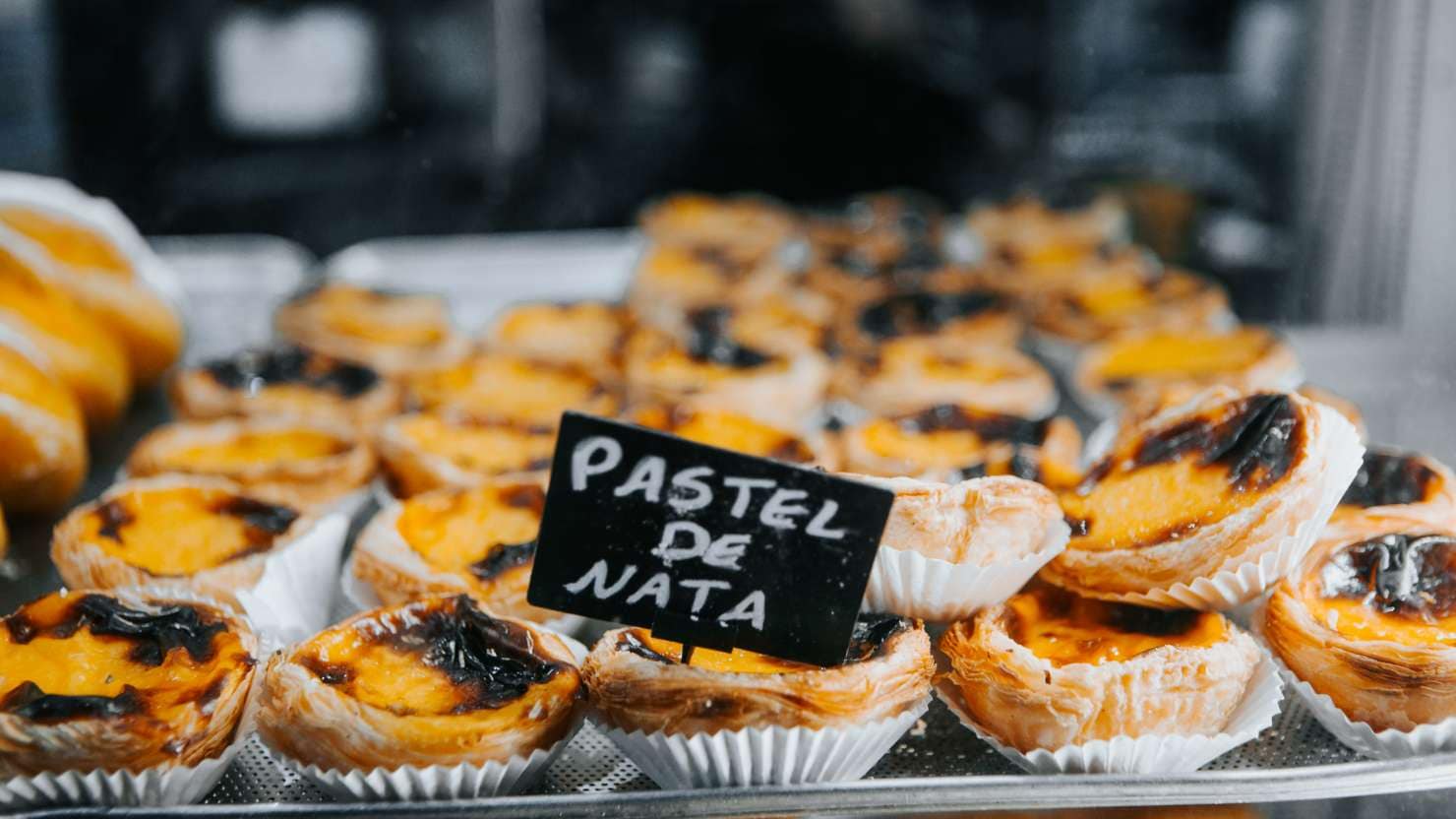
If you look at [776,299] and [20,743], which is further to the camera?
[776,299]

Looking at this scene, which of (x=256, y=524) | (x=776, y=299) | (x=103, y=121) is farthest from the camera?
(x=776, y=299)

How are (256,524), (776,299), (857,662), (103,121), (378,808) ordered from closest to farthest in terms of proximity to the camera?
(378,808), (857,662), (256,524), (103,121), (776,299)

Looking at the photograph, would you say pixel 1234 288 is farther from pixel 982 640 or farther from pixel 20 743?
pixel 20 743

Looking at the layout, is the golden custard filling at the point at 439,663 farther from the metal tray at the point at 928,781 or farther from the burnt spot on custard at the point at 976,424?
the burnt spot on custard at the point at 976,424

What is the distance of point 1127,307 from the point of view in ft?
13.2

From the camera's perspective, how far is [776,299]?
4.26 m

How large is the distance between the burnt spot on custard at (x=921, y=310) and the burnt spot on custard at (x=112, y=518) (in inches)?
84.4

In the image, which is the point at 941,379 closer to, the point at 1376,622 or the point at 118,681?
the point at 1376,622

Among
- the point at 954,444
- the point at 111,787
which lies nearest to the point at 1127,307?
the point at 954,444

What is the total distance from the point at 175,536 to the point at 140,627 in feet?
1.51

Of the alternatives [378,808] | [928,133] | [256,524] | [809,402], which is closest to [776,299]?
[809,402]

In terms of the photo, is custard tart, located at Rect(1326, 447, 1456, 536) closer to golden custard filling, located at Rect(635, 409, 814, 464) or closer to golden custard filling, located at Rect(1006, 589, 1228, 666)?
golden custard filling, located at Rect(1006, 589, 1228, 666)

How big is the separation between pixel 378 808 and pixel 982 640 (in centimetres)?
91

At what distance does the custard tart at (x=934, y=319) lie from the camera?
3.83 meters
